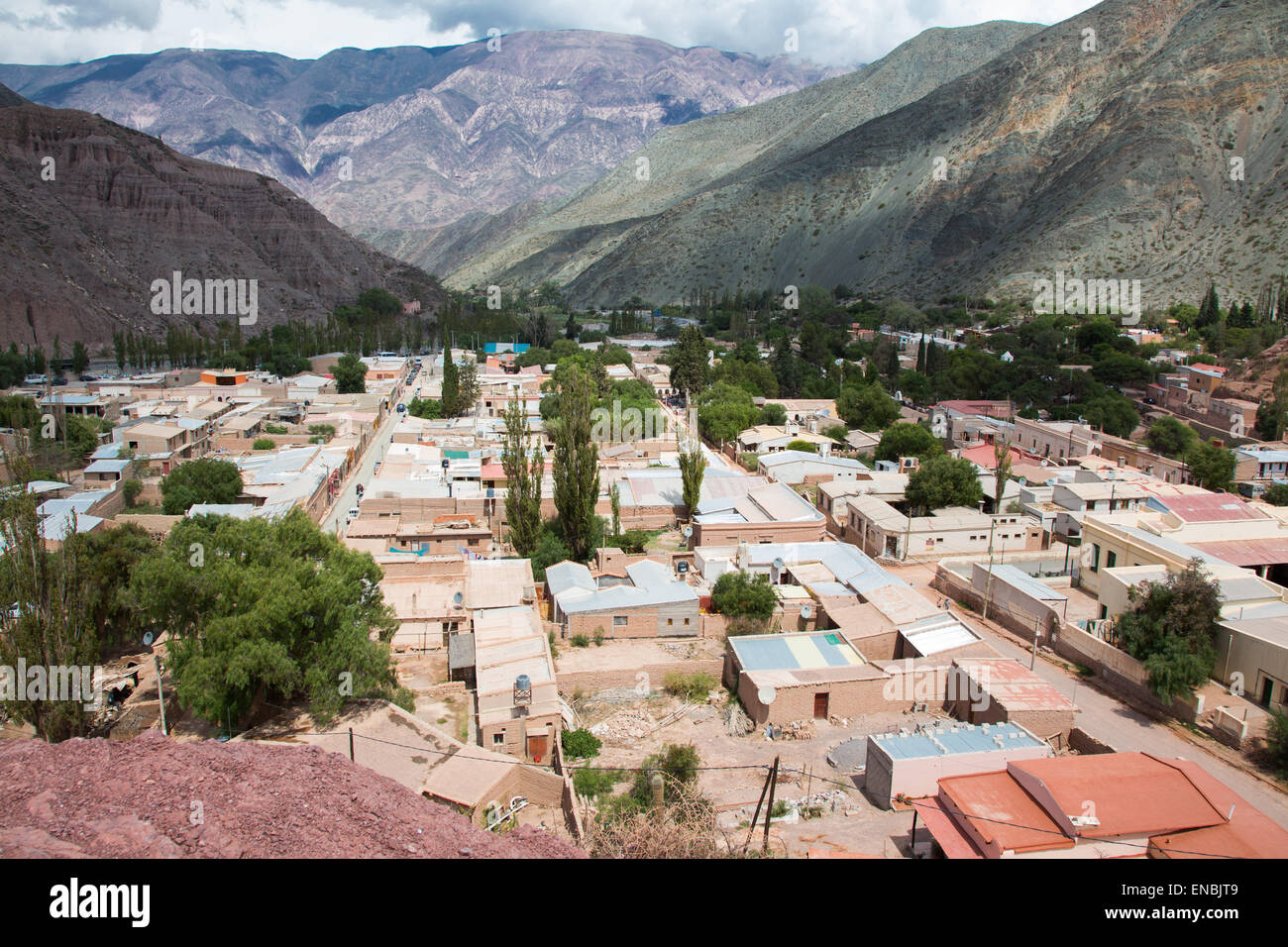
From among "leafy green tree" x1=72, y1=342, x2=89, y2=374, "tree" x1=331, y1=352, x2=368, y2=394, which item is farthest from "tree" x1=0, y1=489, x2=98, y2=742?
"leafy green tree" x1=72, y1=342, x2=89, y2=374

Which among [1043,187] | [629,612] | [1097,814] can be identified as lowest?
[1097,814]

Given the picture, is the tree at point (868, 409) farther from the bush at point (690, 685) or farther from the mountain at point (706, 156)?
the mountain at point (706, 156)

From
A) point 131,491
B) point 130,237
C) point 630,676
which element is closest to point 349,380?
point 131,491

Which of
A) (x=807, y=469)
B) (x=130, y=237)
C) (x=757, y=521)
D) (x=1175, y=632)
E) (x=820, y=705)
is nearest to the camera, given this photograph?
(x=820, y=705)


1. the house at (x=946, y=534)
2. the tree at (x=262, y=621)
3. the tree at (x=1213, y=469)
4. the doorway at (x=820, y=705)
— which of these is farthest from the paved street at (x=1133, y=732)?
the tree at (x=1213, y=469)

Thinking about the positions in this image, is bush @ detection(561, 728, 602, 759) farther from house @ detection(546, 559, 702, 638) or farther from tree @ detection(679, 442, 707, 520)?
tree @ detection(679, 442, 707, 520)

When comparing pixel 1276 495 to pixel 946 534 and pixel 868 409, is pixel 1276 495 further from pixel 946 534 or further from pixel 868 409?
pixel 868 409

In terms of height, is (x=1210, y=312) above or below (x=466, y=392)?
above
